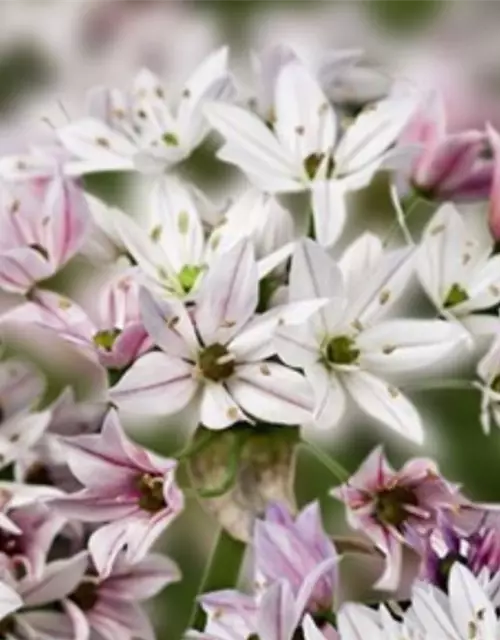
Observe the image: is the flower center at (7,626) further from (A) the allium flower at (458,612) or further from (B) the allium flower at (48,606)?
(A) the allium flower at (458,612)

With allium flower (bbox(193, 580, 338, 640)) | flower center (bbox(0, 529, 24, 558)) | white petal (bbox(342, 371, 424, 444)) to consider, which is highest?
white petal (bbox(342, 371, 424, 444))

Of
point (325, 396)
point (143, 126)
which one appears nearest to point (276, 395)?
point (325, 396)

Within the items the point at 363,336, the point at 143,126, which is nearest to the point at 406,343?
the point at 363,336

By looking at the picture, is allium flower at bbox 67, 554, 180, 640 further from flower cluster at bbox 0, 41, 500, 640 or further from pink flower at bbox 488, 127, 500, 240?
pink flower at bbox 488, 127, 500, 240

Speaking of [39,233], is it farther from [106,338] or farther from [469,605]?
[469,605]

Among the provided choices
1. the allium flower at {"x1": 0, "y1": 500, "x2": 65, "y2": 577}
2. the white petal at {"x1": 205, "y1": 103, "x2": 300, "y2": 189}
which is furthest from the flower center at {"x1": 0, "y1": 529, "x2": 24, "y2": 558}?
the white petal at {"x1": 205, "y1": 103, "x2": 300, "y2": 189}

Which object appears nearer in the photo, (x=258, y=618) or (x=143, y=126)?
(x=258, y=618)
